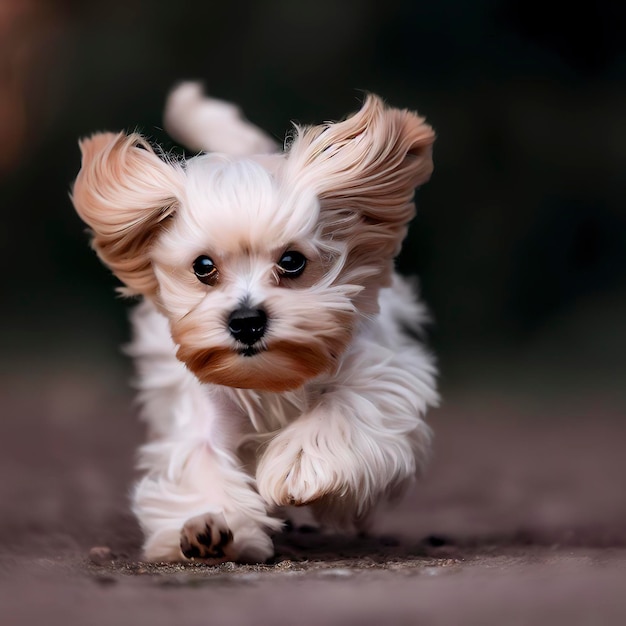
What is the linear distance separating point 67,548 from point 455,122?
5.57 m

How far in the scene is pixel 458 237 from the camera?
920 centimetres

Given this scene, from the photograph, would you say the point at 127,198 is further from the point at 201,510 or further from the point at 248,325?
the point at 201,510

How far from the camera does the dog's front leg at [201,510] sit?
12.7 feet

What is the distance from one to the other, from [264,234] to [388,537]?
1.60 meters

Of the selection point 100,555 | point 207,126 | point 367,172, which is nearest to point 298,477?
point 100,555

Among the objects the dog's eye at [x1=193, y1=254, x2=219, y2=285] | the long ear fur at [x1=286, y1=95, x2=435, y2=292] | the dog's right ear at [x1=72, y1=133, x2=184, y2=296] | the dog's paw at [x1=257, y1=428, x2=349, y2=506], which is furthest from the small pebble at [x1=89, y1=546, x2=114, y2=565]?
the long ear fur at [x1=286, y1=95, x2=435, y2=292]

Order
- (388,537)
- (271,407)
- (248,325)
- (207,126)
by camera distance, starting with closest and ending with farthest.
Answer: (248,325)
(271,407)
(388,537)
(207,126)

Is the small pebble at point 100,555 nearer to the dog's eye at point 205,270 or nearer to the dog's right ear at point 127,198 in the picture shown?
the dog's right ear at point 127,198

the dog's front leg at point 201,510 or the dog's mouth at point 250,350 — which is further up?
the dog's mouth at point 250,350

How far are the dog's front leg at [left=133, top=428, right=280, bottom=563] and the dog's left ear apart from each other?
0.92m

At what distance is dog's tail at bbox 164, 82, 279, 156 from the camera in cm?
530

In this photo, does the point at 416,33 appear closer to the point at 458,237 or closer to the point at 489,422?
A: the point at 458,237

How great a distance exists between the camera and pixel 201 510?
400 centimetres

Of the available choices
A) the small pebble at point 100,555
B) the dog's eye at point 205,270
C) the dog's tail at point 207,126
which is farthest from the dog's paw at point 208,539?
the dog's tail at point 207,126
